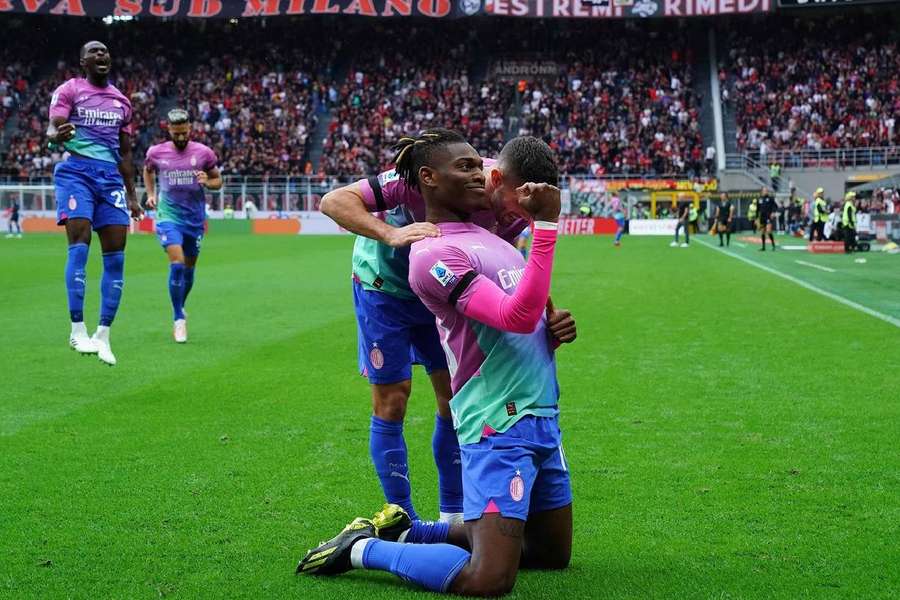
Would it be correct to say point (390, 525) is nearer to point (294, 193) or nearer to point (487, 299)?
point (487, 299)

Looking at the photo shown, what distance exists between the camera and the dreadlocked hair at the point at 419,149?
426 cm

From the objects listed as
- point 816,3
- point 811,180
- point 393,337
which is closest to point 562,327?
point 393,337

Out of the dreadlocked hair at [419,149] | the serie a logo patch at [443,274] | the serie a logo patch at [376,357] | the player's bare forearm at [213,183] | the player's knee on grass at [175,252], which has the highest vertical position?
the player's bare forearm at [213,183]

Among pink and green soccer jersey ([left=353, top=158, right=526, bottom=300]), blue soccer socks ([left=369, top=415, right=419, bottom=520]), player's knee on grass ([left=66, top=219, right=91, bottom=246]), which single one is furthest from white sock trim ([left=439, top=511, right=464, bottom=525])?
player's knee on grass ([left=66, top=219, right=91, bottom=246])

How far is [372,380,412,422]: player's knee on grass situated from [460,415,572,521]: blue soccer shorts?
2.92 feet

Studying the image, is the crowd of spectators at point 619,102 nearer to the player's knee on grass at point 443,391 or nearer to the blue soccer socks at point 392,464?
the player's knee on grass at point 443,391

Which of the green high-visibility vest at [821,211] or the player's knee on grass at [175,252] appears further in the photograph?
the green high-visibility vest at [821,211]

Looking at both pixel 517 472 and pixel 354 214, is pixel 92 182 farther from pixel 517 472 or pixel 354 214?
pixel 517 472

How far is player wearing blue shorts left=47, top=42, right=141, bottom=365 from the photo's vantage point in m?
9.02

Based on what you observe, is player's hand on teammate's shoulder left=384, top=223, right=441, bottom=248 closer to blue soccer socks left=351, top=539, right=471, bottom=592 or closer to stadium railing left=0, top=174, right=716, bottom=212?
blue soccer socks left=351, top=539, right=471, bottom=592

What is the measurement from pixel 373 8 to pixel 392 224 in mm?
50430

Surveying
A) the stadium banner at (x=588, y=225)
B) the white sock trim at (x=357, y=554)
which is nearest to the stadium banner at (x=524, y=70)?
the stadium banner at (x=588, y=225)

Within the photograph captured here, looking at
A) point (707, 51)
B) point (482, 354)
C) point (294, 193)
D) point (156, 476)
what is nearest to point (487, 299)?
point (482, 354)

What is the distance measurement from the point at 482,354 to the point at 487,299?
32 cm
